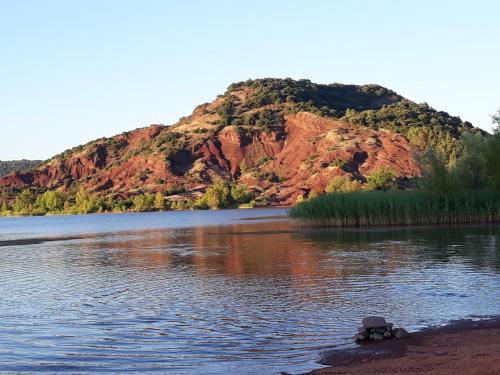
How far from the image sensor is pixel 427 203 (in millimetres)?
53719

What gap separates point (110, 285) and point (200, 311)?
7736 millimetres

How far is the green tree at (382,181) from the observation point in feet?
367

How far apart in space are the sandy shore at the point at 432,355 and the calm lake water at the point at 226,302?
76 centimetres

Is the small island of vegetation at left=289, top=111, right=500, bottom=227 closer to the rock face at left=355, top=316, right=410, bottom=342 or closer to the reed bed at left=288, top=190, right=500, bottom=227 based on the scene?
the reed bed at left=288, top=190, right=500, bottom=227

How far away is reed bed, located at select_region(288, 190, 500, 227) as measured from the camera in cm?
5284

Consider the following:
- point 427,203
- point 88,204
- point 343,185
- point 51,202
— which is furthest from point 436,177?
point 51,202

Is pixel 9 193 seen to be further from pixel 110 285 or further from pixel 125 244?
pixel 110 285

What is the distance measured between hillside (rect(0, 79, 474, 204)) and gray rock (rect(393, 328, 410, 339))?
393 feet

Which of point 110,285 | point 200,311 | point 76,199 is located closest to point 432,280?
point 200,311

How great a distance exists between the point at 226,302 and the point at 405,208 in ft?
113

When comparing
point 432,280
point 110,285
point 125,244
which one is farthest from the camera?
point 125,244

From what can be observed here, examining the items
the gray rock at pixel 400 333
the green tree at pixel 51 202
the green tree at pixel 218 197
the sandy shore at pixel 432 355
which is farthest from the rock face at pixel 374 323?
the green tree at pixel 51 202

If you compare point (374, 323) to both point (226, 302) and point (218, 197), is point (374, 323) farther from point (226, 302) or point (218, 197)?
point (218, 197)

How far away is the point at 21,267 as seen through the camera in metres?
35.0
